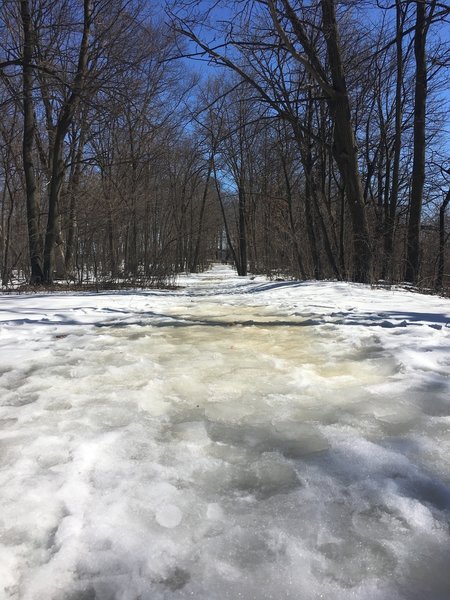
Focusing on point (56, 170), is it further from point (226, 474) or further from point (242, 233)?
point (242, 233)

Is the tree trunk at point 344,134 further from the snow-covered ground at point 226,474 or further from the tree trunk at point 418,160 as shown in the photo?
the snow-covered ground at point 226,474

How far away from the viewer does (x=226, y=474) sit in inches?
71.9

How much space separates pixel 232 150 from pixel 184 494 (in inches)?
1003

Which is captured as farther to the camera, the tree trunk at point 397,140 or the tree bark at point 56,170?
the tree trunk at point 397,140

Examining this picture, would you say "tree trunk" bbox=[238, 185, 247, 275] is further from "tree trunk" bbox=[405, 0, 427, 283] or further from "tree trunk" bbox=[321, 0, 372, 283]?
"tree trunk" bbox=[321, 0, 372, 283]

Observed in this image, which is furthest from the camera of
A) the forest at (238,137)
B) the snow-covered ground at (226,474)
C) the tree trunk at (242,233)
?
the tree trunk at (242,233)

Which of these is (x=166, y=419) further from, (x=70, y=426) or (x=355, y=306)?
(x=355, y=306)

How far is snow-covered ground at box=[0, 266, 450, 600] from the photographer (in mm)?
1276

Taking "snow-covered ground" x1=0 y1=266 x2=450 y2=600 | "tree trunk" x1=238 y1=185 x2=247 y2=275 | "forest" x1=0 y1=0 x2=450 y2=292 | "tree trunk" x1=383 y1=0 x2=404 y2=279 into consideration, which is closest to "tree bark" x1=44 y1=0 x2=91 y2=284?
"forest" x1=0 y1=0 x2=450 y2=292

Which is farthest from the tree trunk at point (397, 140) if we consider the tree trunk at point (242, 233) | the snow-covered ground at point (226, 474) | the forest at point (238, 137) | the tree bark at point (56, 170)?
the tree trunk at point (242, 233)

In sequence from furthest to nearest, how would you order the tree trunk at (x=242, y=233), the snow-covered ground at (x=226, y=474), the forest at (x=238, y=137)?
1. the tree trunk at (x=242, y=233)
2. the forest at (x=238, y=137)
3. the snow-covered ground at (x=226, y=474)

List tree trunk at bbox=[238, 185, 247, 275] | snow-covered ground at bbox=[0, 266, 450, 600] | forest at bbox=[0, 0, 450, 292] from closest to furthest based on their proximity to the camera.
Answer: snow-covered ground at bbox=[0, 266, 450, 600]
forest at bbox=[0, 0, 450, 292]
tree trunk at bbox=[238, 185, 247, 275]

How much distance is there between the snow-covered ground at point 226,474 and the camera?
1276 millimetres

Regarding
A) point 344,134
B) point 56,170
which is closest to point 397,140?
point 344,134
